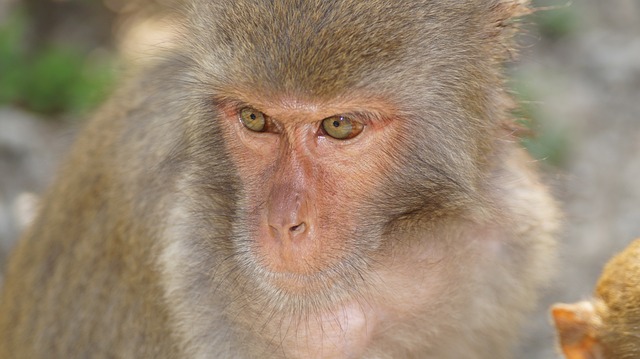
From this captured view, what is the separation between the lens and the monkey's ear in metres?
3.62

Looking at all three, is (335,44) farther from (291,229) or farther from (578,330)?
(578,330)

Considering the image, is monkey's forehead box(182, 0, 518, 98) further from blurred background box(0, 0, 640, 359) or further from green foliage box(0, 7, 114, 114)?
green foliage box(0, 7, 114, 114)

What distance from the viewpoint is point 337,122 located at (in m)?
3.53

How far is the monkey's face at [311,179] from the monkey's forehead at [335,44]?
95 millimetres

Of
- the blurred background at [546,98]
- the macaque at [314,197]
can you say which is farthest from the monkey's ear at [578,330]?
the blurred background at [546,98]

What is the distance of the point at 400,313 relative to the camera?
3.88 metres

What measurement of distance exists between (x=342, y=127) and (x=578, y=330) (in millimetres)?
1080

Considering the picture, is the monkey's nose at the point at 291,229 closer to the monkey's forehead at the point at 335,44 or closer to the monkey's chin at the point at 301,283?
the monkey's chin at the point at 301,283

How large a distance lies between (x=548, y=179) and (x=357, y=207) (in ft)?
4.48

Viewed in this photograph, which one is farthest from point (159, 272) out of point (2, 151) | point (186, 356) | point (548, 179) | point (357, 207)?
point (2, 151)

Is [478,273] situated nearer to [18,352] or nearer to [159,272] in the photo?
[159,272]

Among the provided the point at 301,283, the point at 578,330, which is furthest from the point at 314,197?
the point at 578,330

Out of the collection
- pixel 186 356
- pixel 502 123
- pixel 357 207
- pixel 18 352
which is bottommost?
pixel 18 352

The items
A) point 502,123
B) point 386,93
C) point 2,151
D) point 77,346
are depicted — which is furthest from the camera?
point 2,151
